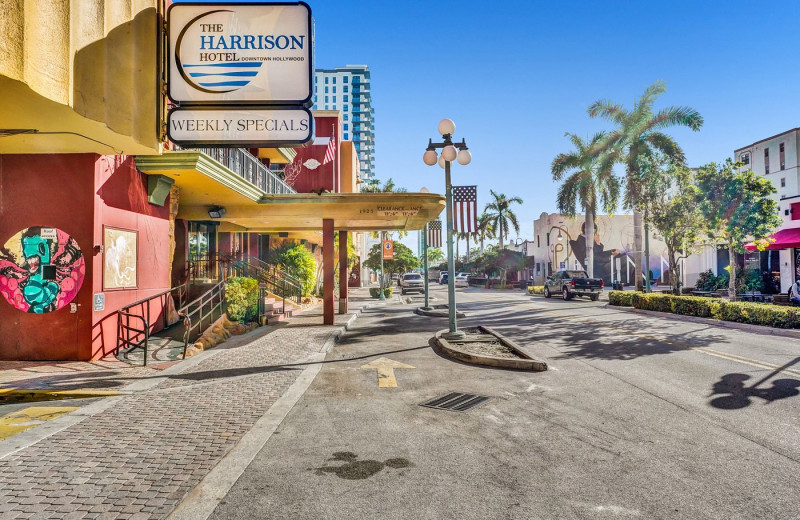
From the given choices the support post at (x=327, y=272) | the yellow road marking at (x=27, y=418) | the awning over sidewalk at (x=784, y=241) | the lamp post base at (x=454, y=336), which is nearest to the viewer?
the yellow road marking at (x=27, y=418)

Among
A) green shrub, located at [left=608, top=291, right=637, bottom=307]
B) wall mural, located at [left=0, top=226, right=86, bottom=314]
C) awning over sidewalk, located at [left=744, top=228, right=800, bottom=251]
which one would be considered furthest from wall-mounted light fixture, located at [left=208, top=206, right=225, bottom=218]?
awning over sidewalk, located at [left=744, top=228, right=800, bottom=251]

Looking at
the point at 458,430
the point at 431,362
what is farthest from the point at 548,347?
the point at 458,430

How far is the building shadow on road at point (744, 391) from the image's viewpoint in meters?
6.48

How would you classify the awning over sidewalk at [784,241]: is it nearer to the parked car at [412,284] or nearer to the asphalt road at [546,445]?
the asphalt road at [546,445]

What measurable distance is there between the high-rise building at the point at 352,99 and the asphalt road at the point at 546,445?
527 feet

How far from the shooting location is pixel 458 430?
18.1 feet

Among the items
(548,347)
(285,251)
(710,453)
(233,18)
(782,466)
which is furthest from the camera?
(285,251)

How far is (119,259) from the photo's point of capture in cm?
1074

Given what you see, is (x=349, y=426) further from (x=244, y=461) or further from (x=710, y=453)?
(x=710, y=453)

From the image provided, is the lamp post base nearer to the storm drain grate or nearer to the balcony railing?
the storm drain grate

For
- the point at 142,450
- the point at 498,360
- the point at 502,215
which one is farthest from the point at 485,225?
the point at 142,450

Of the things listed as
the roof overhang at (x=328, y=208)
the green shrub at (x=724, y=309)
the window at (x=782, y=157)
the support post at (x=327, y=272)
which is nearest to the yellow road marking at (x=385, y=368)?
the support post at (x=327, y=272)

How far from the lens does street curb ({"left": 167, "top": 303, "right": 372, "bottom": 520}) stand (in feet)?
12.0

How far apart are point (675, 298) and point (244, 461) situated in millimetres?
19574
